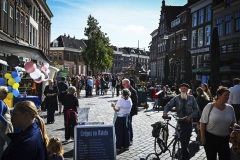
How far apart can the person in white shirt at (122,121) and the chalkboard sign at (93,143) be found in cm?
223

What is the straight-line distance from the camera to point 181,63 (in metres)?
43.8

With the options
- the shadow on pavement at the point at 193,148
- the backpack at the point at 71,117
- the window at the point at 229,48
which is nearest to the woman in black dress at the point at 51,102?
the backpack at the point at 71,117

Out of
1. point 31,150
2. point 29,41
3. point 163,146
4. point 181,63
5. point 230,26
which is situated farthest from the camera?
point 181,63

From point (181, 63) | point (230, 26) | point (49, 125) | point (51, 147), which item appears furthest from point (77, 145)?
point (181, 63)

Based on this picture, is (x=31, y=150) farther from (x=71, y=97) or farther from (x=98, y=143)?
(x=71, y=97)

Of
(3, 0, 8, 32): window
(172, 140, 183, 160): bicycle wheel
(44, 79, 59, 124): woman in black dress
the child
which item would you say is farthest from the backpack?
(3, 0, 8, 32): window

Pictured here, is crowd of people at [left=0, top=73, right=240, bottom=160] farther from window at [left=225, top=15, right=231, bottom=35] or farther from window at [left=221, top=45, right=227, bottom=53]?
window at [left=225, top=15, right=231, bottom=35]

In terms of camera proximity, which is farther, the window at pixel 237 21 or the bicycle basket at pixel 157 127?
the window at pixel 237 21

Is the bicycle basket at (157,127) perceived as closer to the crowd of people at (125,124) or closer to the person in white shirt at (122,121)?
the crowd of people at (125,124)

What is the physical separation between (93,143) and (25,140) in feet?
8.86

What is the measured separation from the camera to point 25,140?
2783mm

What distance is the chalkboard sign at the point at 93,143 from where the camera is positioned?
5.32 m

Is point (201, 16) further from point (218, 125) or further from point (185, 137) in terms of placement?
point (218, 125)

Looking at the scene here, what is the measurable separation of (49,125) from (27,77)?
6250 mm
